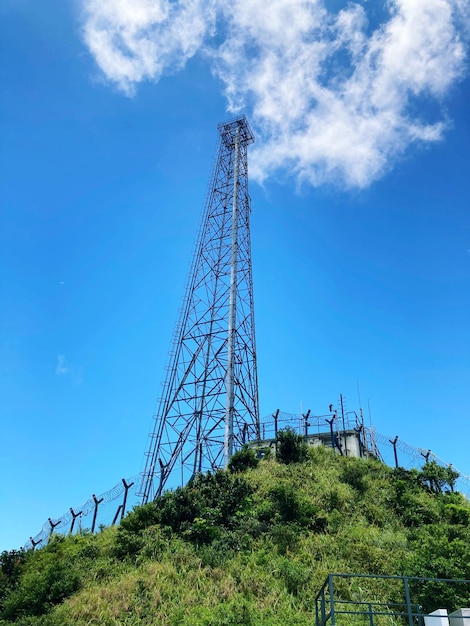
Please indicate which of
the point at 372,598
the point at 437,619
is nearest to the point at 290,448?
the point at 372,598

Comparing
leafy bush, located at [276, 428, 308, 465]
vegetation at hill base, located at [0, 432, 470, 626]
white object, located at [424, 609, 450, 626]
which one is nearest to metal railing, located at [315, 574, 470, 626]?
vegetation at hill base, located at [0, 432, 470, 626]

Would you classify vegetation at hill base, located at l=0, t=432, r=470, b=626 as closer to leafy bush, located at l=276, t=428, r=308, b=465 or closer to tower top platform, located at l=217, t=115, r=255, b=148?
leafy bush, located at l=276, t=428, r=308, b=465

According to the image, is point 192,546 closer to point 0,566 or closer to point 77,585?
point 77,585

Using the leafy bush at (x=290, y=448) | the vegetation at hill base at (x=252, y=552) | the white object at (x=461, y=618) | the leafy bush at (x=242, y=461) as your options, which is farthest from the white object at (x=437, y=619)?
the leafy bush at (x=242, y=461)

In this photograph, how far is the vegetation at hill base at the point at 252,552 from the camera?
13766 millimetres

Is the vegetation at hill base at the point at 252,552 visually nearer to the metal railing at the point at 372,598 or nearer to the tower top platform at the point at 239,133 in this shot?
the metal railing at the point at 372,598

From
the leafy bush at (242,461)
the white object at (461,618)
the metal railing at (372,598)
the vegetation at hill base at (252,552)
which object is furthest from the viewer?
the leafy bush at (242,461)

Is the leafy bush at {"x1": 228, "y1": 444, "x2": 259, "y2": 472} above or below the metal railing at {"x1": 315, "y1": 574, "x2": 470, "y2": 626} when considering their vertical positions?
above

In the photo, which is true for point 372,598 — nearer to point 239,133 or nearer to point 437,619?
point 437,619

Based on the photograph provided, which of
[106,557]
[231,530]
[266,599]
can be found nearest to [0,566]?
[106,557]

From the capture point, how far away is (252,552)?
56.9 feet

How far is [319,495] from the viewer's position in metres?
21.0

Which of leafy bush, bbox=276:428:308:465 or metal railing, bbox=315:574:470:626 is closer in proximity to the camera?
metal railing, bbox=315:574:470:626

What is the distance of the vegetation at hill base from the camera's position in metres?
13.8
